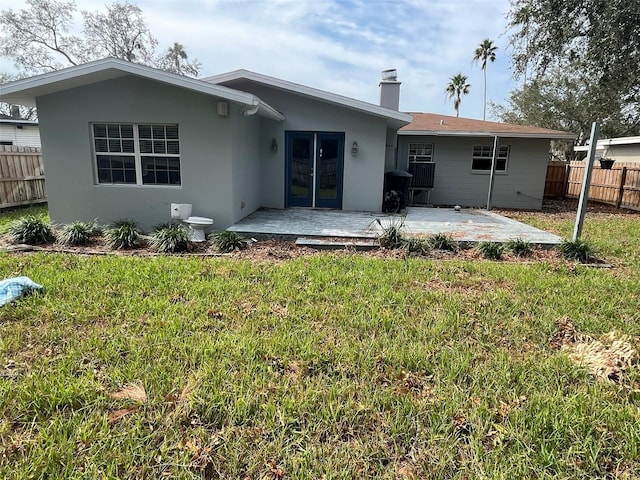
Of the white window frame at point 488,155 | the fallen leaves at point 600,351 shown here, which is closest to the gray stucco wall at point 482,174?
the white window frame at point 488,155

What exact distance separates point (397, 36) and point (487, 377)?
12.3 metres

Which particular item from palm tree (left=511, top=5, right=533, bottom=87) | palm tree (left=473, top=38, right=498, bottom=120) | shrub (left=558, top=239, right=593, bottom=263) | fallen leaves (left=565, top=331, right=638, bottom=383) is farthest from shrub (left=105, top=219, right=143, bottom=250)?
palm tree (left=473, top=38, right=498, bottom=120)

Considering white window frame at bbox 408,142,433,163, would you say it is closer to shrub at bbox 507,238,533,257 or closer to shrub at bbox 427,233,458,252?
shrub at bbox 427,233,458,252

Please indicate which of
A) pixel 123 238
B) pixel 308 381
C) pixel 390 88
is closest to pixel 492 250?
pixel 308 381

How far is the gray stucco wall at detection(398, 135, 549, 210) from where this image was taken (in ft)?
46.1

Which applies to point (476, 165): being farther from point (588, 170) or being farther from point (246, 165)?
point (246, 165)

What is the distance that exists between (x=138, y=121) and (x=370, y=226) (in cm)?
544

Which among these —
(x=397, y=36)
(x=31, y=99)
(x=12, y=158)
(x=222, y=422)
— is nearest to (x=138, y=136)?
(x=31, y=99)

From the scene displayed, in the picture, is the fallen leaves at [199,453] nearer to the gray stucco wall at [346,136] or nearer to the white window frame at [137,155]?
the white window frame at [137,155]

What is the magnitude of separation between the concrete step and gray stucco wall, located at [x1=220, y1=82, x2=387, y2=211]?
12.2ft

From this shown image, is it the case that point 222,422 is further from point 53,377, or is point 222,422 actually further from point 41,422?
point 53,377

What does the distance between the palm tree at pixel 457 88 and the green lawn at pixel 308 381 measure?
37686 millimetres

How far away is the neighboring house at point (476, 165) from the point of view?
1400 centimetres

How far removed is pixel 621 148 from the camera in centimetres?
1684
